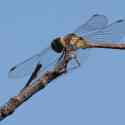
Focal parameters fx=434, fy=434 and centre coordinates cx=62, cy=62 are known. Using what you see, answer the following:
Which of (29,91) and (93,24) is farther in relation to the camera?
(93,24)

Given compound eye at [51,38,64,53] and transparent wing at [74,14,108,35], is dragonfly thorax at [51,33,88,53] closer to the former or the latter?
compound eye at [51,38,64,53]

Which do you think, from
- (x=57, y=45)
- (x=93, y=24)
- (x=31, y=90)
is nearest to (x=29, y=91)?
(x=31, y=90)

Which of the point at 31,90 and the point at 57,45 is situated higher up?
the point at 57,45

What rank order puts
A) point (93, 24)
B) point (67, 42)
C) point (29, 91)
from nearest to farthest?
point (29, 91), point (67, 42), point (93, 24)

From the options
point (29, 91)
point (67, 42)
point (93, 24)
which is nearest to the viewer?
point (29, 91)

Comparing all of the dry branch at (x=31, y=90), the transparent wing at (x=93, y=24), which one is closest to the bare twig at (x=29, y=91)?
the dry branch at (x=31, y=90)

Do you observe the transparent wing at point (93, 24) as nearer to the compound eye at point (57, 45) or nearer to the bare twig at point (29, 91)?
the compound eye at point (57, 45)

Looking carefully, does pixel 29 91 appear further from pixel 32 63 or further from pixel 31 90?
pixel 32 63
